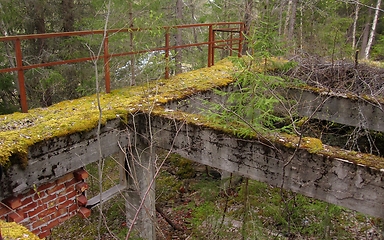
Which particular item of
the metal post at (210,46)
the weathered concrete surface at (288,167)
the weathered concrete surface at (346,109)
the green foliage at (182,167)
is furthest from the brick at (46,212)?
the green foliage at (182,167)

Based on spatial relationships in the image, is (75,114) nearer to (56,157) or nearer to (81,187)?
(56,157)

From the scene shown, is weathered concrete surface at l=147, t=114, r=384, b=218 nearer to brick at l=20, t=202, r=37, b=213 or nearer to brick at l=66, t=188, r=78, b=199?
brick at l=66, t=188, r=78, b=199

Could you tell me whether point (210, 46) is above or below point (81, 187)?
above

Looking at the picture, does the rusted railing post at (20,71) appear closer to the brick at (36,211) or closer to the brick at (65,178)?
the brick at (65,178)

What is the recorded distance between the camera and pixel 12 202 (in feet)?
14.1

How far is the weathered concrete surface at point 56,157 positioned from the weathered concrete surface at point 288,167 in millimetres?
966

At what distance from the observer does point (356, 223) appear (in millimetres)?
7844

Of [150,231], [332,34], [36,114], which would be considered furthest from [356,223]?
[332,34]

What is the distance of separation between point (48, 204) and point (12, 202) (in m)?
0.68

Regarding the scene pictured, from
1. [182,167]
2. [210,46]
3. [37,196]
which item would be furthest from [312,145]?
[182,167]

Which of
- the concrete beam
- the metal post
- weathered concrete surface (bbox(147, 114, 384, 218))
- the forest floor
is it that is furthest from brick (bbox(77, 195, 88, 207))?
the metal post

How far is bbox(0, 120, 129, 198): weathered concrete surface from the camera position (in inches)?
163

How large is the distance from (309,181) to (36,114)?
4.60m

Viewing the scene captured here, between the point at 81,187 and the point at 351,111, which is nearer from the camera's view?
the point at 81,187
